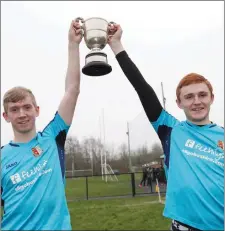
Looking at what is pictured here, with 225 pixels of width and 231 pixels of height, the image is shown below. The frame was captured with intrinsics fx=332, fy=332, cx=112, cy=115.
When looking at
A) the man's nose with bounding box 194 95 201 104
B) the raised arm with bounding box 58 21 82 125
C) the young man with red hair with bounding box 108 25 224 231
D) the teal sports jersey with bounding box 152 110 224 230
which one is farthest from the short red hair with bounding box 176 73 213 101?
the raised arm with bounding box 58 21 82 125

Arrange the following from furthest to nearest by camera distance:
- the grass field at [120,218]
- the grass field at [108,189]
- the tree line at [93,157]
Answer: the tree line at [93,157]
the grass field at [108,189]
the grass field at [120,218]

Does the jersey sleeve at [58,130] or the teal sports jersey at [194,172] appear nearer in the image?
the teal sports jersey at [194,172]

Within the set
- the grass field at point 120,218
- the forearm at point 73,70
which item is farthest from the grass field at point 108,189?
the forearm at point 73,70

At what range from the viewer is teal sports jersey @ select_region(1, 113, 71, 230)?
7.34 ft

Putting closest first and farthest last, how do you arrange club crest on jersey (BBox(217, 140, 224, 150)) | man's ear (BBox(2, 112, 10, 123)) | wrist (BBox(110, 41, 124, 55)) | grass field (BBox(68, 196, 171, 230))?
1. club crest on jersey (BBox(217, 140, 224, 150))
2. man's ear (BBox(2, 112, 10, 123))
3. wrist (BBox(110, 41, 124, 55))
4. grass field (BBox(68, 196, 171, 230))

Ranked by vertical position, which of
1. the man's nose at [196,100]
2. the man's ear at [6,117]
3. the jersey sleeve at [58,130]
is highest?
the man's nose at [196,100]

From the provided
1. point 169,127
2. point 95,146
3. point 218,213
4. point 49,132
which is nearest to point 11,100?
point 49,132

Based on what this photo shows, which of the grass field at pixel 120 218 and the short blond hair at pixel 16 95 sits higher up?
the short blond hair at pixel 16 95

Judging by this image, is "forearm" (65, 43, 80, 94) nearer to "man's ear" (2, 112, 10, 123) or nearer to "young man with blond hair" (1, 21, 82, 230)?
"young man with blond hair" (1, 21, 82, 230)

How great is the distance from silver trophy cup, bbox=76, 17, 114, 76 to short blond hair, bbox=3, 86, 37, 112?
470mm

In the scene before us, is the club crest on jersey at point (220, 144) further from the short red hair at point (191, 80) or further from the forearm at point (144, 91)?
the forearm at point (144, 91)

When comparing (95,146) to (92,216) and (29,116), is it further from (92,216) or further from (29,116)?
(29,116)

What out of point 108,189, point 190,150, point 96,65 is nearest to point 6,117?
point 96,65

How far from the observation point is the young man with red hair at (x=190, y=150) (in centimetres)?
218
